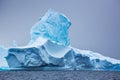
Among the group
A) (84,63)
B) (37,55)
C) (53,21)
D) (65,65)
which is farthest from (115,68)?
(37,55)

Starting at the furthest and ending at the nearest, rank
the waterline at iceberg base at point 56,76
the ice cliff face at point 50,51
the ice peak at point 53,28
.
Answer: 1. the ice peak at point 53,28
2. the ice cliff face at point 50,51
3. the waterline at iceberg base at point 56,76

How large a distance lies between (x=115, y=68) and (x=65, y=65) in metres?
3.92

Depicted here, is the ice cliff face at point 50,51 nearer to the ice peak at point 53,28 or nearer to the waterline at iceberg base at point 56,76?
the ice peak at point 53,28

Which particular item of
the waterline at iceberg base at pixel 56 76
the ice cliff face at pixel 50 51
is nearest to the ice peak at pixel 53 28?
the ice cliff face at pixel 50 51

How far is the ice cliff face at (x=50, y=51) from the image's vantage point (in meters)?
10.8

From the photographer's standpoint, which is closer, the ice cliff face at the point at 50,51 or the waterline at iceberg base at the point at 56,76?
the waterline at iceberg base at the point at 56,76

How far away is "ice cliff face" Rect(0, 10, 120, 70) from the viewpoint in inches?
424

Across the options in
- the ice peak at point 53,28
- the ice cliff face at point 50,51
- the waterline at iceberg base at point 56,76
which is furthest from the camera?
the ice peak at point 53,28

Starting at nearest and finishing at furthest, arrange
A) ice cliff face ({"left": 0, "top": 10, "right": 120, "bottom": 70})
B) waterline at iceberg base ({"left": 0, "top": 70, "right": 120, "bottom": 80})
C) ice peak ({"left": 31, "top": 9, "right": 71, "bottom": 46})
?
waterline at iceberg base ({"left": 0, "top": 70, "right": 120, "bottom": 80}), ice cliff face ({"left": 0, "top": 10, "right": 120, "bottom": 70}), ice peak ({"left": 31, "top": 9, "right": 71, "bottom": 46})

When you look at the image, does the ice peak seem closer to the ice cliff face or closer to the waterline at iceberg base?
the ice cliff face

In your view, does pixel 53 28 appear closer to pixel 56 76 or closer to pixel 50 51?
pixel 50 51

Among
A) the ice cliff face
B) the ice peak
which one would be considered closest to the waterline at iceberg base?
the ice cliff face

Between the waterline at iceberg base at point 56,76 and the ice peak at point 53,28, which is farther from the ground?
the ice peak at point 53,28

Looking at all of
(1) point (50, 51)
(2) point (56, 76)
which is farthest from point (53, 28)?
(2) point (56, 76)
